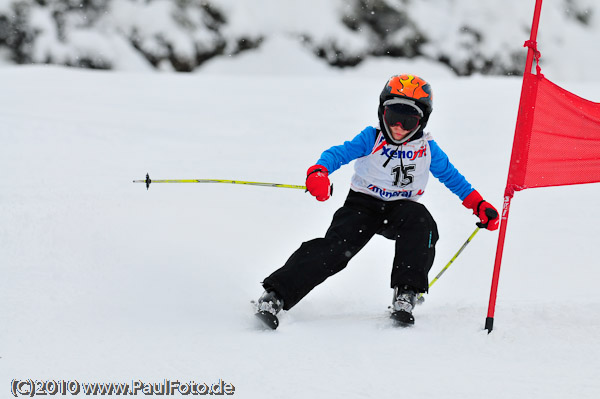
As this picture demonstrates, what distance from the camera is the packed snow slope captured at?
2.14 metres

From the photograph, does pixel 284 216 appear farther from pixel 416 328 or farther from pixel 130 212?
pixel 416 328

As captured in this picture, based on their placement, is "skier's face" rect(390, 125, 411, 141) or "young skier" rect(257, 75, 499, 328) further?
"skier's face" rect(390, 125, 411, 141)

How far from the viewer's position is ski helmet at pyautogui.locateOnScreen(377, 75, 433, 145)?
3105mm

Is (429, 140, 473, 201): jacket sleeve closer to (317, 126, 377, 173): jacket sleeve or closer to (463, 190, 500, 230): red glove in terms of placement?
(463, 190, 500, 230): red glove

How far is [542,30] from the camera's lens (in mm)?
12797

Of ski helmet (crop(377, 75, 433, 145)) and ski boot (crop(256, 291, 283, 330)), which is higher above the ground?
ski helmet (crop(377, 75, 433, 145))

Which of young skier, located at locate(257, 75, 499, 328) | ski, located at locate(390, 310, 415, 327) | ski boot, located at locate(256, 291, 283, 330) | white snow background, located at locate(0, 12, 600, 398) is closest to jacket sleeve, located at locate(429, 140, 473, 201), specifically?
young skier, located at locate(257, 75, 499, 328)

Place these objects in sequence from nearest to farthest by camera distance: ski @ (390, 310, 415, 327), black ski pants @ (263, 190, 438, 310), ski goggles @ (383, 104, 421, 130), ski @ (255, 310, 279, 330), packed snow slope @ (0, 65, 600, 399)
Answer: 1. packed snow slope @ (0, 65, 600, 399)
2. ski @ (255, 310, 279, 330)
3. ski @ (390, 310, 415, 327)
4. black ski pants @ (263, 190, 438, 310)
5. ski goggles @ (383, 104, 421, 130)

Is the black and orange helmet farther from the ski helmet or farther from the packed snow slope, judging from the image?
the packed snow slope

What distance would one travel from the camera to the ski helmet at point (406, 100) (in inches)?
122

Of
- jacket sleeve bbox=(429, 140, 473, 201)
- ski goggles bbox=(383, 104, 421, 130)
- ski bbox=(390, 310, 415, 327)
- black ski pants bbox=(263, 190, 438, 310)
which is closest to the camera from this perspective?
ski bbox=(390, 310, 415, 327)

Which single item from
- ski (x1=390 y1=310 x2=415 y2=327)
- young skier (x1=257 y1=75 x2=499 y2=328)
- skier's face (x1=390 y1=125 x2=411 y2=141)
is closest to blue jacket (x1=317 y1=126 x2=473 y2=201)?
young skier (x1=257 y1=75 x2=499 y2=328)

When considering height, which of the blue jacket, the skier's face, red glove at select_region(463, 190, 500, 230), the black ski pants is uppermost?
the skier's face

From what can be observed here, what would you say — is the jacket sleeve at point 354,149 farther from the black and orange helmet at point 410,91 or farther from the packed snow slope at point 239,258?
the packed snow slope at point 239,258
